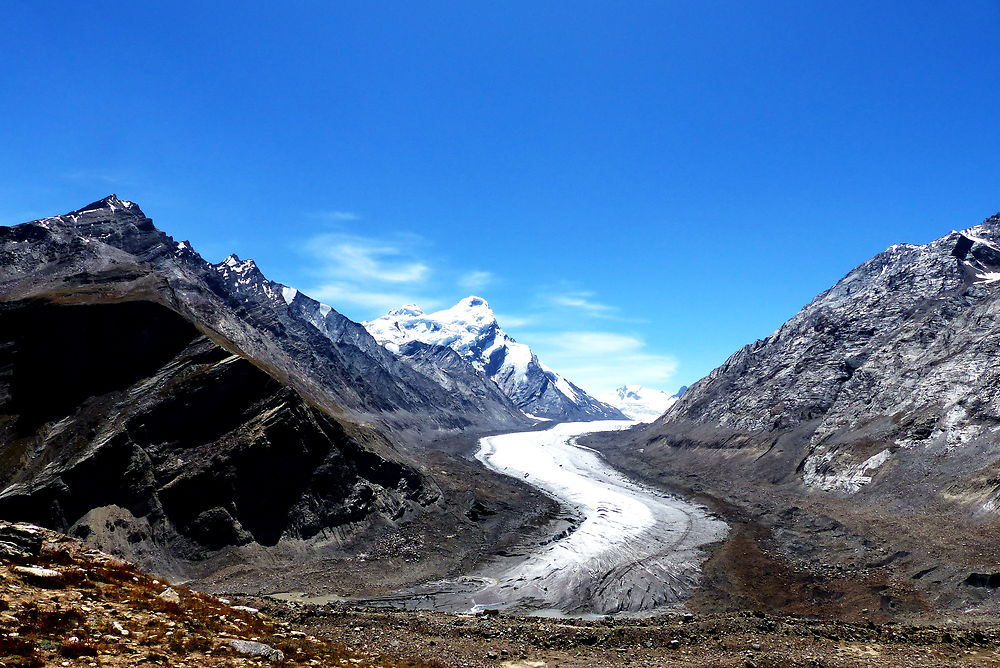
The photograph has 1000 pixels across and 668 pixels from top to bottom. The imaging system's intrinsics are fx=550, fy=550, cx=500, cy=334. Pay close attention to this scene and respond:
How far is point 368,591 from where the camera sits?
53.5 meters

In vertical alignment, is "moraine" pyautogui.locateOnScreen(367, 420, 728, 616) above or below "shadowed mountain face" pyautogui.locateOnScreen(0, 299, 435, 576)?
below

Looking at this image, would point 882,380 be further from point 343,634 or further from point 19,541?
point 19,541

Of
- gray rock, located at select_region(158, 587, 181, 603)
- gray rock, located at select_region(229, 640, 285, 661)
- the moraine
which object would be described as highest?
gray rock, located at select_region(158, 587, 181, 603)

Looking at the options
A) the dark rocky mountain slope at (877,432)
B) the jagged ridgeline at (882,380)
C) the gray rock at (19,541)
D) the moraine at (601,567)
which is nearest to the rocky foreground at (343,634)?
the gray rock at (19,541)

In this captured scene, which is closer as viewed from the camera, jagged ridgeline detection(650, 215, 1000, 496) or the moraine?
the moraine

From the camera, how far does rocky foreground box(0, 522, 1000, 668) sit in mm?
14922

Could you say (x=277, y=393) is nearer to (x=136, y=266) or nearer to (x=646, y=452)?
(x=136, y=266)

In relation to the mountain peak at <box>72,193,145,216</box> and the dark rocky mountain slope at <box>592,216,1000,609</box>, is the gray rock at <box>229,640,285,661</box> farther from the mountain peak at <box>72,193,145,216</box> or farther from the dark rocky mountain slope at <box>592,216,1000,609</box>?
the mountain peak at <box>72,193,145,216</box>

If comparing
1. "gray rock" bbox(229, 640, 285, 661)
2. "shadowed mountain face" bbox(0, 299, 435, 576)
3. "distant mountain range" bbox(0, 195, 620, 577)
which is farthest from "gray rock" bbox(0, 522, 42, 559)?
"shadowed mountain face" bbox(0, 299, 435, 576)

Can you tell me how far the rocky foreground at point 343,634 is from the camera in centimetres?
1492

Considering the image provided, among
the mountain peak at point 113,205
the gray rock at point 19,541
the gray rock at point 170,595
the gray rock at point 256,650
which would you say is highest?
the mountain peak at point 113,205

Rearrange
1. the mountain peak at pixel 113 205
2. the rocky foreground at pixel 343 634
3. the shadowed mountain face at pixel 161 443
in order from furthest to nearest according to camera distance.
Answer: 1. the mountain peak at pixel 113 205
2. the shadowed mountain face at pixel 161 443
3. the rocky foreground at pixel 343 634

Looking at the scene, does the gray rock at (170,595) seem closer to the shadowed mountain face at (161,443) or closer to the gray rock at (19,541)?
the gray rock at (19,541)

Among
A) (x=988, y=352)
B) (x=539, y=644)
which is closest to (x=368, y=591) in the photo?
(x=539, y=644)
